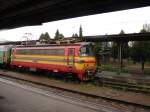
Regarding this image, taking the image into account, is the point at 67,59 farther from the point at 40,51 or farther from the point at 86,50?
the point at 40,51

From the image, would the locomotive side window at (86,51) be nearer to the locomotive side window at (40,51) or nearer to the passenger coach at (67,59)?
the passenger coach at (67,59)

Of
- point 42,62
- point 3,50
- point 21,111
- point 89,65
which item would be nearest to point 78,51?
point 89,65

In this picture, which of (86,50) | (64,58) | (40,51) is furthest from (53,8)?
(40,51)

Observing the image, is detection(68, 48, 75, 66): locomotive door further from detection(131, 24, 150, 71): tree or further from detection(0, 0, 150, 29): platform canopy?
detection(131, 24, 150, 71): tree

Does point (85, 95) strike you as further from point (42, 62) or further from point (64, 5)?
point (42, 62)

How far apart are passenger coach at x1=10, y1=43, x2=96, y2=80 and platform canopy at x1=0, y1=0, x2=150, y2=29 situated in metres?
8.92

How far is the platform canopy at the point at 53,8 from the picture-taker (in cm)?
682

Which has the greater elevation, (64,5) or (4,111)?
(64,5)

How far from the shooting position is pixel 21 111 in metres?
9.93

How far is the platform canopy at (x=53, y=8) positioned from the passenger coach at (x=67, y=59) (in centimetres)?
892

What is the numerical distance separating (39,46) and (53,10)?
50.7 ft

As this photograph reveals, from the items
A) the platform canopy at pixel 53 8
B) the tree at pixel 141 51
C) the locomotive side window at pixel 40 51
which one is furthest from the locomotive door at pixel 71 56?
the tree at pixel 141 51

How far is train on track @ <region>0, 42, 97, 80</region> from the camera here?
18625 millimetres

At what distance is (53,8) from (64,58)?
472 inches
